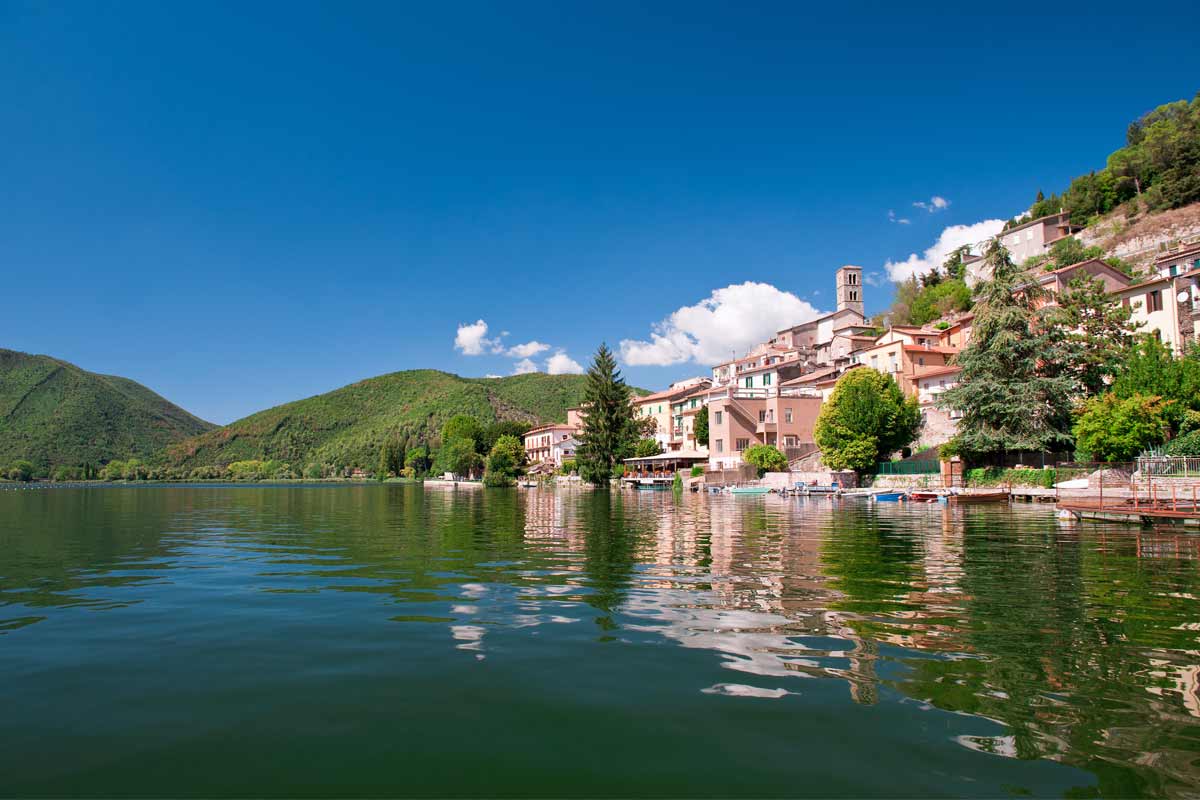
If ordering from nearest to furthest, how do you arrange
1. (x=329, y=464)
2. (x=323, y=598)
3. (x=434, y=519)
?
(x=323, y=598)
(x=434, y=519)
(x=329, y=464)

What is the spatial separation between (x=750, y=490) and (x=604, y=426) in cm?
2762

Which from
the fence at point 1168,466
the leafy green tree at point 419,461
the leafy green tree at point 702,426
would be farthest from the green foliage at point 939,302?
the leafy green tree at point 419,461

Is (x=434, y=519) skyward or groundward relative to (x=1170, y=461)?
groundward

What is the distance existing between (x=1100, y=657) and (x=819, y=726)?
4.19 meters

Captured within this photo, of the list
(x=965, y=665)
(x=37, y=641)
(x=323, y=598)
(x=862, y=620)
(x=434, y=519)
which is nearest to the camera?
(x=965, y=665)

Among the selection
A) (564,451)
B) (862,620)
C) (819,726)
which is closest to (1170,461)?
(862,620)

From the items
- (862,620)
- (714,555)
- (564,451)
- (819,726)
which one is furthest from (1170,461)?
(564,451)

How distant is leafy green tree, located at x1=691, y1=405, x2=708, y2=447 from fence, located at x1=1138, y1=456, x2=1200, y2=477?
43284mm

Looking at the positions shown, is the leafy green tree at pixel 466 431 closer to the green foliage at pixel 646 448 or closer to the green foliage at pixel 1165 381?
the green foliage at pixel 646 448

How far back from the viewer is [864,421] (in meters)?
53.0

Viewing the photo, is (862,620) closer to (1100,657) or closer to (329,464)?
(1100,657)

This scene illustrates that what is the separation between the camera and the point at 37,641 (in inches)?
333

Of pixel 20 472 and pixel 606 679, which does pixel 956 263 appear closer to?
pixel 606 679

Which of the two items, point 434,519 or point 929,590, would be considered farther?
point 434,519
